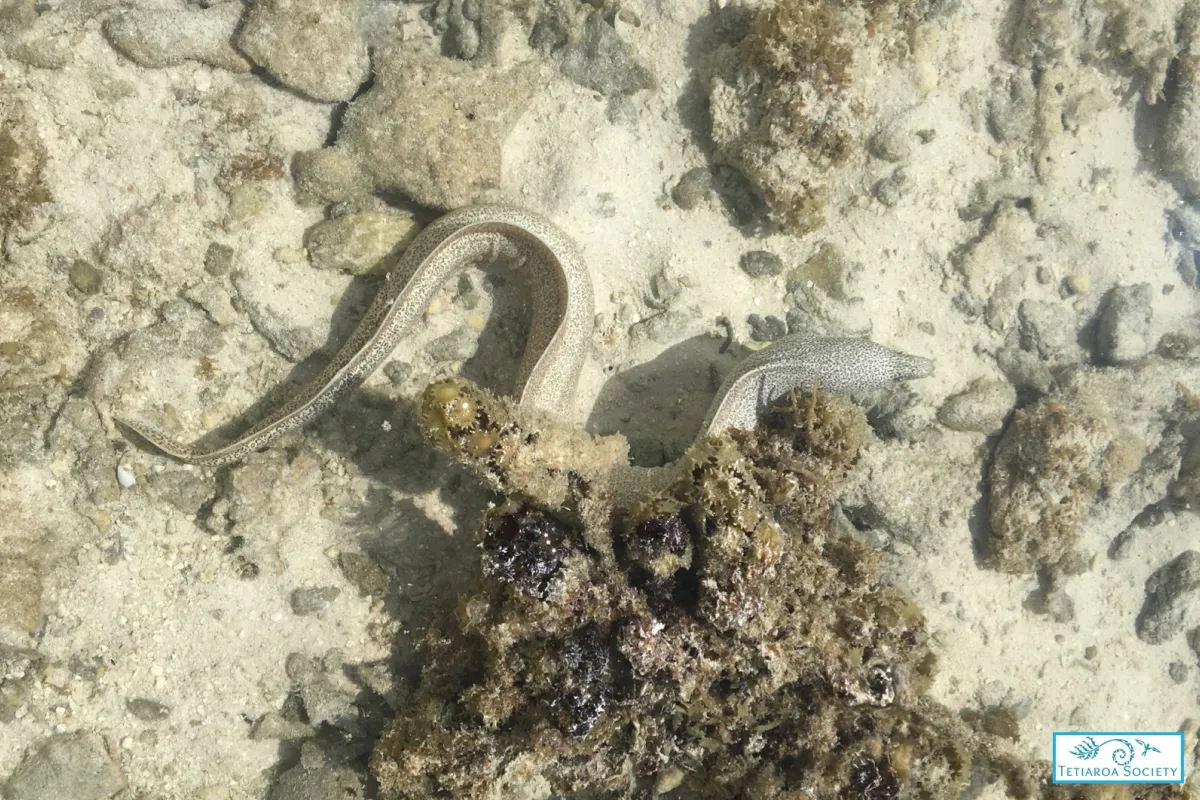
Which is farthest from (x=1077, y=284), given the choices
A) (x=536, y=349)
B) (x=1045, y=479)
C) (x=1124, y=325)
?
(x=536, y=349)

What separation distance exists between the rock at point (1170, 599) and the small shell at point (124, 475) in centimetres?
1075

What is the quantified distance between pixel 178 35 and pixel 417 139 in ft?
7.47

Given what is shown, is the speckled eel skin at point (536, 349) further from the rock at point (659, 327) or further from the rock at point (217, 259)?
the rock at point (217, 259)

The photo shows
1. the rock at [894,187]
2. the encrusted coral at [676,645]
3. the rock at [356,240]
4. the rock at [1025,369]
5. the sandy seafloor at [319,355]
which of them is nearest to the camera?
the encrusted coral at [676,645]

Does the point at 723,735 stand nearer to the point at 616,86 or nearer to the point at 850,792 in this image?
the point at 850,792

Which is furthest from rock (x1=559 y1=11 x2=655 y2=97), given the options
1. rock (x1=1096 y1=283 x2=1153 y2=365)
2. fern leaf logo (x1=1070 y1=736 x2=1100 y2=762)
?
fern leaf logo (x1=1070 y1=736 x2=1100 y2=762)

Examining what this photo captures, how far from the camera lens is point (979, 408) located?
7.42 metres

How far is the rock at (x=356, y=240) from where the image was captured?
21.4 feet

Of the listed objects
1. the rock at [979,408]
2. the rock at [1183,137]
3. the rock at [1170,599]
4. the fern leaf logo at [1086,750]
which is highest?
the rock at [1183,137]

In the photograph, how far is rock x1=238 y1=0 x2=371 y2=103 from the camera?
6.33 m

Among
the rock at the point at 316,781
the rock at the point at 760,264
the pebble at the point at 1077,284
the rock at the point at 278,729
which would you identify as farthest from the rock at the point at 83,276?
the pebble at the point at 1077,284

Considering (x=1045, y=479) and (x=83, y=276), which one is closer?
(x=83, y=276)

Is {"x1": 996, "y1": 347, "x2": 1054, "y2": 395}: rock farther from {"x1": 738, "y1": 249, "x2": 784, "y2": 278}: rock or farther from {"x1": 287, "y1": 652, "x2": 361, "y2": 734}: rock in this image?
{"x1": 287, "y1": 652, "x2": 361, "y2": 734}: rock

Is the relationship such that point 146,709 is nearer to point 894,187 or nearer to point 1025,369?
point 894,187
